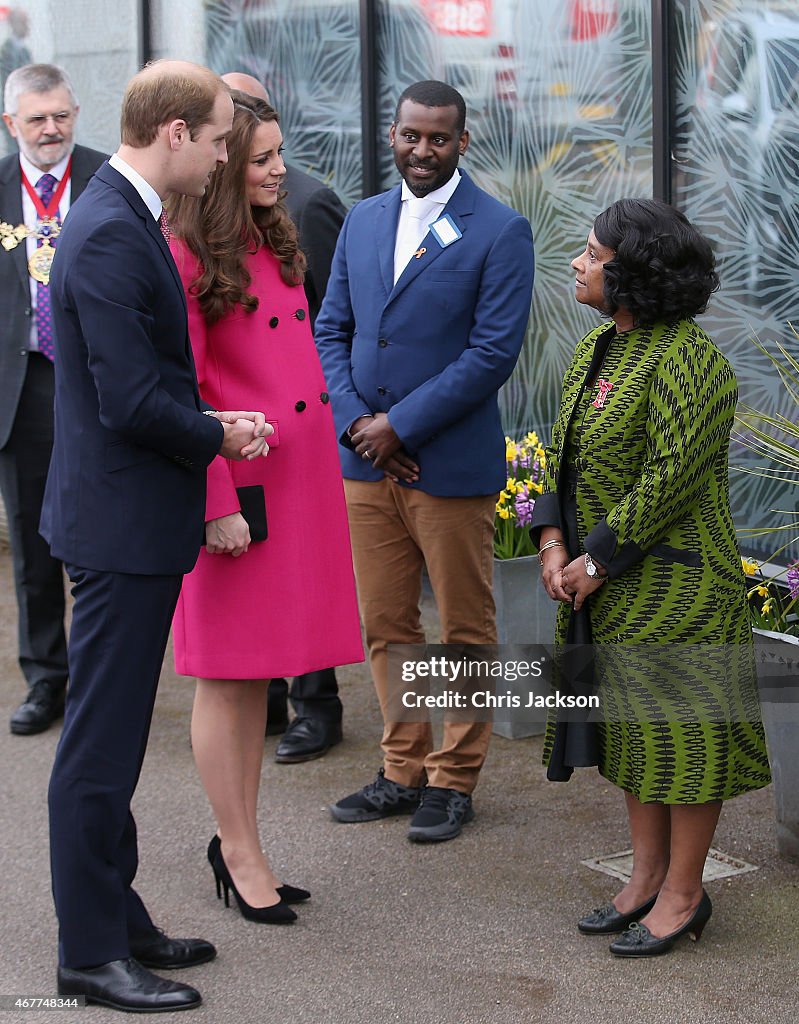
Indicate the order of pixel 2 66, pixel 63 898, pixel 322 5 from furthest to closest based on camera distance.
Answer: pixel 2 66 → pixel 322 5 → pixel 63 898

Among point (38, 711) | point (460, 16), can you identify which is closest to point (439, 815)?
point (38, 711)

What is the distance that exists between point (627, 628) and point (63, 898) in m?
1.41

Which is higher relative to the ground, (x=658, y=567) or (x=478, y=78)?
(x=478, y=78)

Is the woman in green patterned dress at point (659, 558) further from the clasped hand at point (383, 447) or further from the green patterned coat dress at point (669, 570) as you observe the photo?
the clasped hand at point (383, 447)

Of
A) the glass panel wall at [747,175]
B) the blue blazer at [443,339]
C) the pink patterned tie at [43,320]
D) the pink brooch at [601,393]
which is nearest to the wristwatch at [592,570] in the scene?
the pink brooch at [601,393]

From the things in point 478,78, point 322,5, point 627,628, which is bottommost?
point 627,628

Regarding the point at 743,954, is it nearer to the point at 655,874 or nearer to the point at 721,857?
the point at 655,874

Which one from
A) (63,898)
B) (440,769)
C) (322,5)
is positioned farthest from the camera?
(322,5)

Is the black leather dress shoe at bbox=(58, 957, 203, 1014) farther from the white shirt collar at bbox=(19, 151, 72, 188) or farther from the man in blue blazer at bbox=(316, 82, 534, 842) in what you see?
the white shirt collar at bbox=(19, 151, 72, 188)

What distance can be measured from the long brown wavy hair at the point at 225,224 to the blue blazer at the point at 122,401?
32 centimetres

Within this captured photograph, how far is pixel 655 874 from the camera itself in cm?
377

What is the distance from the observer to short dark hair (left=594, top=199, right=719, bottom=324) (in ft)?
11.3

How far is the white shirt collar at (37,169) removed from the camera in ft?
18.1

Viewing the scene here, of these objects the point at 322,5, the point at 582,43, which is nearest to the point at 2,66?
the point at 322,5
